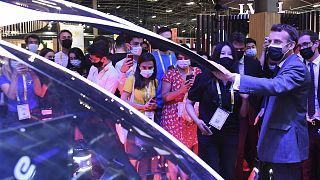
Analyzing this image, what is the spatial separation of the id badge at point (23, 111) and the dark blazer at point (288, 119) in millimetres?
1565

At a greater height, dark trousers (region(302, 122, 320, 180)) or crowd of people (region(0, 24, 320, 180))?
crowd of people (region(0, 24, 320, 180))

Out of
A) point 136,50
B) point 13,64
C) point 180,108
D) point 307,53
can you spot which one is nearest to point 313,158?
point 307,53

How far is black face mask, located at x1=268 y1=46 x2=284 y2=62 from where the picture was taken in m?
2.81

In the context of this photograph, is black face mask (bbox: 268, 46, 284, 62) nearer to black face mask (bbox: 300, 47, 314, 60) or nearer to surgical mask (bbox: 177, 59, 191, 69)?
surgical mask (bbox: 177, 59, 191, 69)

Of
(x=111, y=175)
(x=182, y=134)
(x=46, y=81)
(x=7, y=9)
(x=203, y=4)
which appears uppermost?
(x=203, y=4)

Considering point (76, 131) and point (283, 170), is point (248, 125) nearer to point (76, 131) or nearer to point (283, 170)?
point (283, 170)

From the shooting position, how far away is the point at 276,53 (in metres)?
2.81

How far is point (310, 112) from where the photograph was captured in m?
4.18

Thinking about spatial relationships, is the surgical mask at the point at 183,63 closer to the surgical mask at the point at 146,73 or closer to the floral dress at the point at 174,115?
the floral dress at the point at 174,115

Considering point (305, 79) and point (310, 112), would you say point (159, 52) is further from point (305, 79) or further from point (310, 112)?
point (305, 79)

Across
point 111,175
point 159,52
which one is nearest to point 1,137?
point 111,175

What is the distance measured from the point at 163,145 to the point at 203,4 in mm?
24753

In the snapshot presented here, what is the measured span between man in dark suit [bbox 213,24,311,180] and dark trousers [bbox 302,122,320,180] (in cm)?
148

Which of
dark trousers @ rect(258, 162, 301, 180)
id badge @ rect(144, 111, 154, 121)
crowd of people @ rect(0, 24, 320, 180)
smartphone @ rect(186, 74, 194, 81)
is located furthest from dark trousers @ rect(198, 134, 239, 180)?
smartphone @ rect(186, 74, 194, 81)
